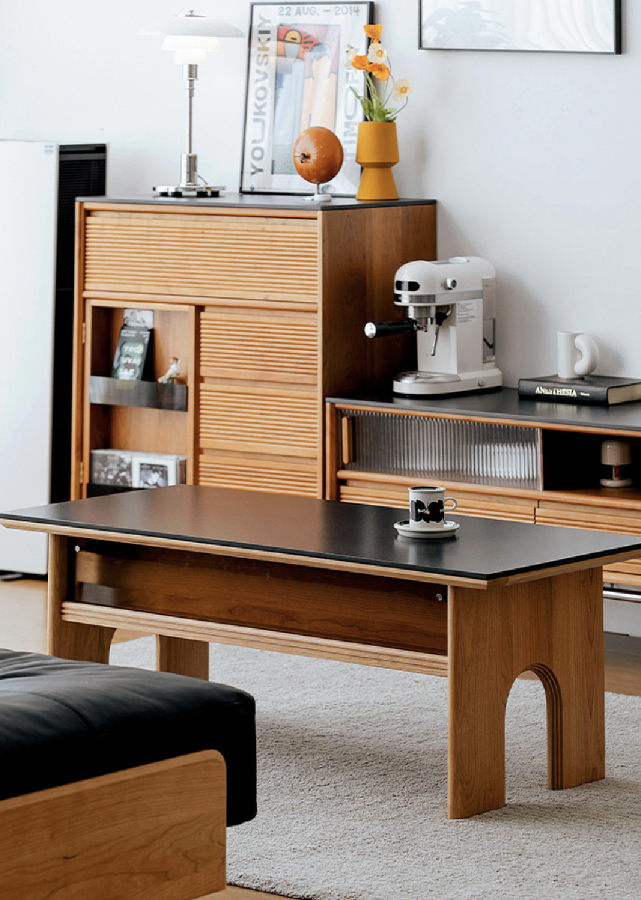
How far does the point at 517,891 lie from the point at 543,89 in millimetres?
2915

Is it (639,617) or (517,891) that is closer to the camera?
(517,891)

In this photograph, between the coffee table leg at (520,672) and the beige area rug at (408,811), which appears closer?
the beige area rug at (408,811)

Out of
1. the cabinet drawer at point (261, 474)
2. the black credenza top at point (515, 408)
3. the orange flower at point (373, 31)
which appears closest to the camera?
the black credenza top at point (515, 408)

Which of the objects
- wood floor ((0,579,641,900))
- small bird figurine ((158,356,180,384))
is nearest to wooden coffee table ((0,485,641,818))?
wood floor ((0,579,641,900))

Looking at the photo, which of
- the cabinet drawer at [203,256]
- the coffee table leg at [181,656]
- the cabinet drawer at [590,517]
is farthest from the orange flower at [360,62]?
the coffee table leg at [181,656]

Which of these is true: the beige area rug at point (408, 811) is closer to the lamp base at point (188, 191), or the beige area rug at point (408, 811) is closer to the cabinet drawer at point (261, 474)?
the cabinet drawer at point (261, 474)

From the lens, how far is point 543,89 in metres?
5.02

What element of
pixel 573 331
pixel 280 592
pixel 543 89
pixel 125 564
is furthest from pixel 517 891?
pixel 543 89

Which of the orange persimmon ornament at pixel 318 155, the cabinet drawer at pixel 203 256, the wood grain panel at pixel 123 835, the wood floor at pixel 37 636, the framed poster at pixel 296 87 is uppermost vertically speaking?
the framed poster at pixel 296 87

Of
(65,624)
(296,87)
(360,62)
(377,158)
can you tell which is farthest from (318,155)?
(65,624)

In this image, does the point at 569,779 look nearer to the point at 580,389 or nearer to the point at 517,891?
the point at 517,891

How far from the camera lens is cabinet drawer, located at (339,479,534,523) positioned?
464cm

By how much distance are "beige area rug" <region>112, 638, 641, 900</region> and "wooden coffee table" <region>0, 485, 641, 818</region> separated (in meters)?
0.13

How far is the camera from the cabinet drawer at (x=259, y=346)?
16.4 ft
